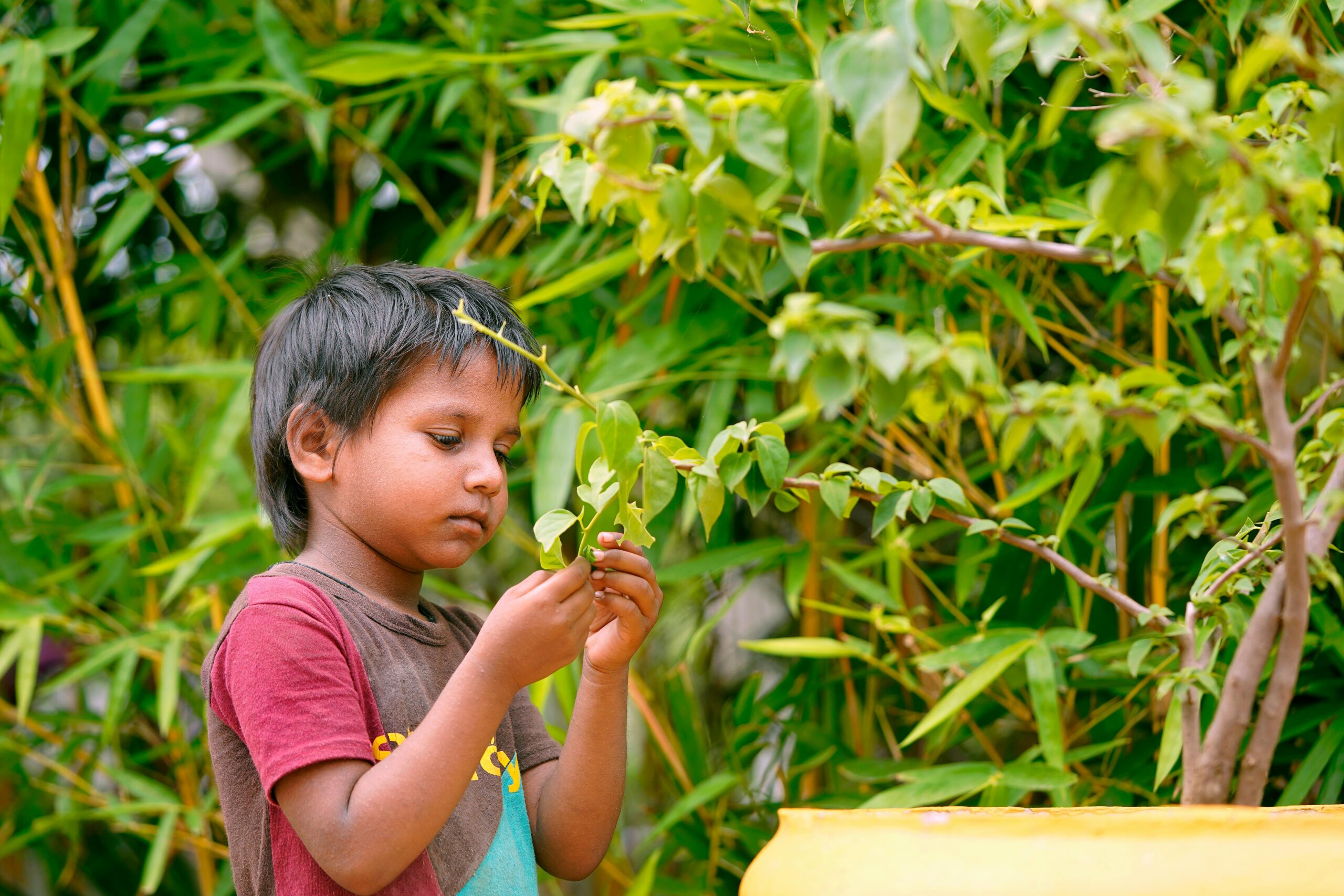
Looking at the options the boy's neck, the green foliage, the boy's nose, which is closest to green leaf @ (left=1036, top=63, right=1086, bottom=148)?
the green foliage

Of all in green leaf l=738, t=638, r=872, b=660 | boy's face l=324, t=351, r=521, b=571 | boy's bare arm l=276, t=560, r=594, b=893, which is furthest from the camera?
green leaf l=738, t=638, r=872, b=660

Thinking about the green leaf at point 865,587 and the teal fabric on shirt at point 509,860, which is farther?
the green leaf at point 865,587

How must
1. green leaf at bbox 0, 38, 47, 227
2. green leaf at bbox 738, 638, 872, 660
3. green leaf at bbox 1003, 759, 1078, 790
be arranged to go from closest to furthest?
1. green leaf at bbox 1003, 759, 1078, 790
2. green leaf at bbox 738, 638, 872, 660
3. green leaf at bbox 0, 38, 47, 227

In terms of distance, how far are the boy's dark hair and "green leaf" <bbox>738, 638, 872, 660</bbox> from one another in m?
0.39

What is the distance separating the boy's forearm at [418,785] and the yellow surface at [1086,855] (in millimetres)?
180

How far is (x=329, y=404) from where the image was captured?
2.39ft

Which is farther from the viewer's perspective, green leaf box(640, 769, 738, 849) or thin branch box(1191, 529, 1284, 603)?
green leaf box(640, 769, 738, 849)

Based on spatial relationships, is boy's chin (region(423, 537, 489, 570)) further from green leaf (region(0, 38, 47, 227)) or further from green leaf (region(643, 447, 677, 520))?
green leaf (region(0, 38, 47, 227))

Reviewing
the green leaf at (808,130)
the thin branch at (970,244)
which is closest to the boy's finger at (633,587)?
the thin branch at (970,244)

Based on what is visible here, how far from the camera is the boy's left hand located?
0.69 m

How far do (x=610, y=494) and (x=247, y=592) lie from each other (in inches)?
9.9

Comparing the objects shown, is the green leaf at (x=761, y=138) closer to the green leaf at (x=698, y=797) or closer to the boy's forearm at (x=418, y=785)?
the boy's forearm at (x=418, y=785)

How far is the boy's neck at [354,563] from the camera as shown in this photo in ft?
2.43

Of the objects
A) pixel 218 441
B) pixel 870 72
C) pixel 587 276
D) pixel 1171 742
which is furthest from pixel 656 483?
pixel 218 441
